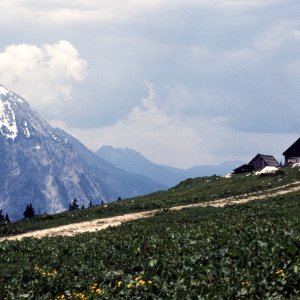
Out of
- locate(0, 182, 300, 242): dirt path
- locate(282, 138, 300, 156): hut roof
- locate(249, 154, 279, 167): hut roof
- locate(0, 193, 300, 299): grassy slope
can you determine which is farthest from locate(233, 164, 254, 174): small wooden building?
locate(0, 193, 300, 299): grassy slope

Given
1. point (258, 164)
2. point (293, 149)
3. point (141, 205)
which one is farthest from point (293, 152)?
point (141, 205)

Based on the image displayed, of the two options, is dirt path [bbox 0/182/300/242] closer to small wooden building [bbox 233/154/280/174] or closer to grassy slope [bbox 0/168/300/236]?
grassy slope [bbox 0/168/300/236]

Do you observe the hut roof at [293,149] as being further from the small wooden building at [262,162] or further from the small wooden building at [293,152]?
the small wooden building at [262,162]

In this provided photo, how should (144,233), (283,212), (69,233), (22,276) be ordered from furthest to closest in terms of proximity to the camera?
1. (69,233)
2. (283,212)
3. (144,233)
4. (22,276)

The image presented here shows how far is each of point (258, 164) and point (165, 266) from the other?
107 m

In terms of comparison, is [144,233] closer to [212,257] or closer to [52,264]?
[52,264]

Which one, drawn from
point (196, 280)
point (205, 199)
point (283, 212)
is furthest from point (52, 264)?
point (205, 199)

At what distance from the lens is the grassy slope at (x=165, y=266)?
19688 millimetres

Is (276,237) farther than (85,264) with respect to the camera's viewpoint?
No

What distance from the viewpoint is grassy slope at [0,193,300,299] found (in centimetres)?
1969

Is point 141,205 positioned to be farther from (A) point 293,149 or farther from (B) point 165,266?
(A) point 293,149

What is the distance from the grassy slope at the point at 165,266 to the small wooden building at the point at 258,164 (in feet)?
294

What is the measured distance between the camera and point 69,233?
1953 inches

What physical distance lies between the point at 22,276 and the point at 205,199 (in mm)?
46804
